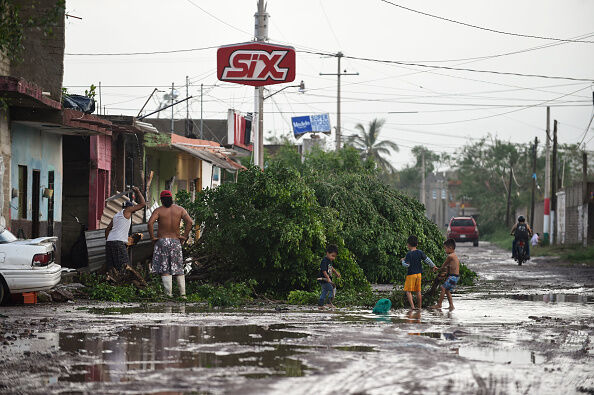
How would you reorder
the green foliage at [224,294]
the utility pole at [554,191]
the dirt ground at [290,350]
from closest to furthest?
the dirt ground at [290,350] < the green foliage at [224,294] < the utility pole at [554,191]

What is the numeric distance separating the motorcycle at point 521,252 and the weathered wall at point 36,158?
18148 millimetres

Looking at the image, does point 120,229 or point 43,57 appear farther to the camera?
point 43,57

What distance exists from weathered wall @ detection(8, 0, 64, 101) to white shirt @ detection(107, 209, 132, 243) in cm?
402

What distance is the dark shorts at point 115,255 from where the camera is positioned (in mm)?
17750

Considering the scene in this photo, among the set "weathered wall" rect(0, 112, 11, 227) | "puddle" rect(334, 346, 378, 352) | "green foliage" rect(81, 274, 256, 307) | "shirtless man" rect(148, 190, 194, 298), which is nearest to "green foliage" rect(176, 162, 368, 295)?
"green foliage" rect(81, 274, 256, 307)

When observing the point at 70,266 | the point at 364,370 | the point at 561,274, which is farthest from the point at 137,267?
the point at 561,274

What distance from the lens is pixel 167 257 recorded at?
52.7ft

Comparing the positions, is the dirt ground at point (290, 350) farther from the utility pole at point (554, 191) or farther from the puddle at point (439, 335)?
the utility pole at point (554, 191)

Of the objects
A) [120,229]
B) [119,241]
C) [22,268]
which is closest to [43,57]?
[120,229]

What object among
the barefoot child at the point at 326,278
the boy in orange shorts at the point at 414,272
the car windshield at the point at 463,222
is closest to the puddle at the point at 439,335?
the boy in orange shorts at the point at 414,272

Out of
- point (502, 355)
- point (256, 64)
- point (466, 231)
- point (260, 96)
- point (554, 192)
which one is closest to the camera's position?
point (502, 355)

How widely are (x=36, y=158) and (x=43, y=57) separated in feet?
8.04

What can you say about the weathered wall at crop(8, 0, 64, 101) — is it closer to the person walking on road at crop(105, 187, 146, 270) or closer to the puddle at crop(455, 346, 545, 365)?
the person walking on road at crop(105, 187, 146, 270)

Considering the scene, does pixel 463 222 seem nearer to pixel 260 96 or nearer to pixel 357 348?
pixel 260 96
